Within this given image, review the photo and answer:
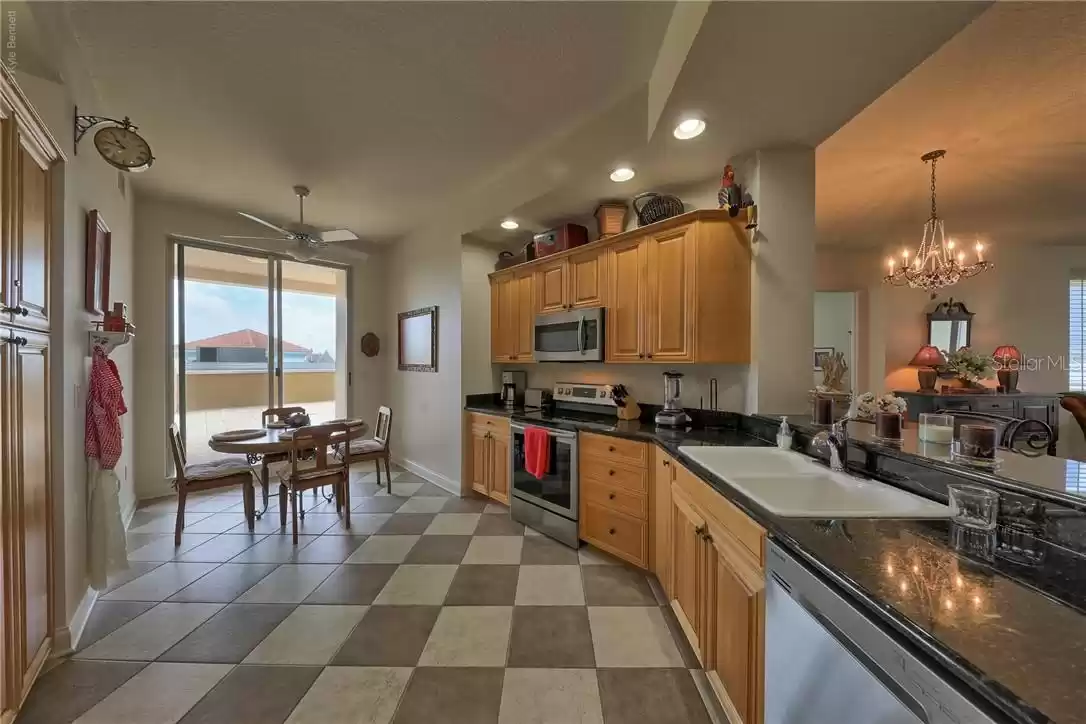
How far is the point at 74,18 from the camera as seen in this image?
177cm

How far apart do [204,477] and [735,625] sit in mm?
3475

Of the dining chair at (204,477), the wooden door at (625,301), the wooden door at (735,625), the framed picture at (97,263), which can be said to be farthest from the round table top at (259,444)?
the wooden door at (735,625)

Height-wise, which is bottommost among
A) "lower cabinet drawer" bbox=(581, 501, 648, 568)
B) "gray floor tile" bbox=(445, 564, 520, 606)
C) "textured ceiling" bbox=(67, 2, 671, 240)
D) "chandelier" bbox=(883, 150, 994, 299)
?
"gray floor tile" bbox=(445, 564, 520, 606)

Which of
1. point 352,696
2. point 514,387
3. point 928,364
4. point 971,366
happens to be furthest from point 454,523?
point 971,366

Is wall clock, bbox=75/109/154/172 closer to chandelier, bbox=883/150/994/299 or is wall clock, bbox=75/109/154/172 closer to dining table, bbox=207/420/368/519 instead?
dining table, bbox=207/420/368/519

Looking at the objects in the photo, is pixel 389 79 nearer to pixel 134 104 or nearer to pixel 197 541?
pixel 134 104

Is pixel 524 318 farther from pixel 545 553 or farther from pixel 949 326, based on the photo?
pixel 949 326

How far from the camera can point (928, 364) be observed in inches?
173

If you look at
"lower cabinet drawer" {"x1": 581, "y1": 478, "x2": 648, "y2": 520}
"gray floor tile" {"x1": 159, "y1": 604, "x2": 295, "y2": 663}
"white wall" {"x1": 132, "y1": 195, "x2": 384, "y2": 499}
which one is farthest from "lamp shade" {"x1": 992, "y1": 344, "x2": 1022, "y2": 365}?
"white wall" {"x1": 132, "y1": 195, "x2": 384, "y2": 499}

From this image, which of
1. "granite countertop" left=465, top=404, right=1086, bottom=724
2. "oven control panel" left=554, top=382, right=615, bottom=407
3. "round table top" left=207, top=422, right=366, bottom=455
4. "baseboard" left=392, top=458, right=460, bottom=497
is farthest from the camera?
"baseboard" left=392, top=458, right=460, bottom=497

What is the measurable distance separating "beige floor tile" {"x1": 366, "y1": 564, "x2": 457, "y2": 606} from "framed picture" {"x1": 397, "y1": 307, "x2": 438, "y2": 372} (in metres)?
2.19

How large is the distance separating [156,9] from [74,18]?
0.39 meters

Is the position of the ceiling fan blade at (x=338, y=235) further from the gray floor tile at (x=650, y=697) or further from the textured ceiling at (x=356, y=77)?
the gray floor tile at (x=650, y=697)

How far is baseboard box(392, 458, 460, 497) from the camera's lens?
13.2 ft
